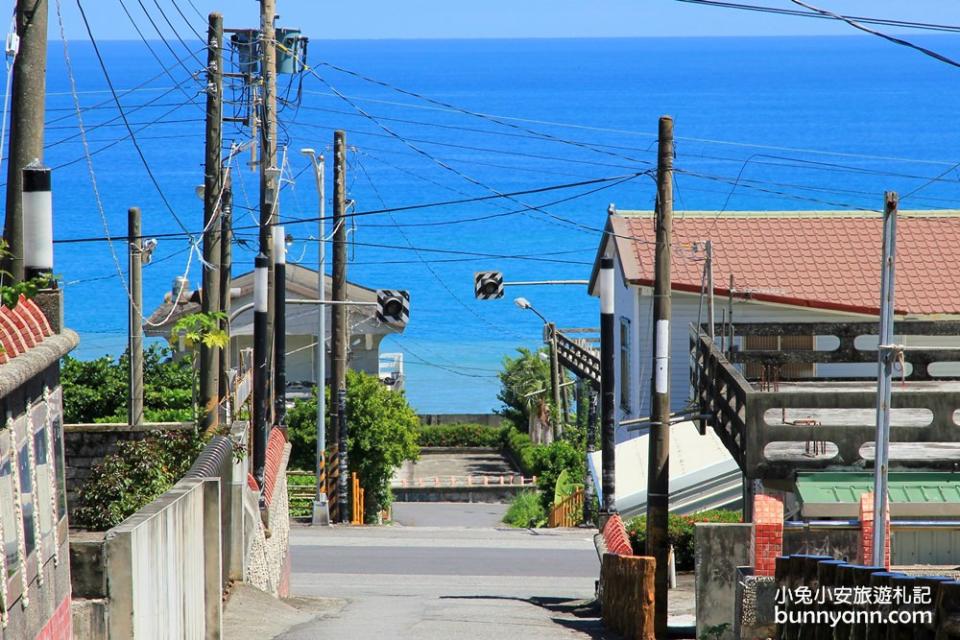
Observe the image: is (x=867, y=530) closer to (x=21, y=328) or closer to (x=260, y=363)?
(x=21, y=328)

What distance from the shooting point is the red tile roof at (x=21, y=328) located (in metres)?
8.22

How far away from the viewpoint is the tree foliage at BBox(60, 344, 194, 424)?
27438mm

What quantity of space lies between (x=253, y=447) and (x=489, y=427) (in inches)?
1447

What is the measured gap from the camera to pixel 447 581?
24125 mm

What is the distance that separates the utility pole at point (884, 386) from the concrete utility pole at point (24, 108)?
7416mm

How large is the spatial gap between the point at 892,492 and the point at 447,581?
9.96m

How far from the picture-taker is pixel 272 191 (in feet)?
85.2

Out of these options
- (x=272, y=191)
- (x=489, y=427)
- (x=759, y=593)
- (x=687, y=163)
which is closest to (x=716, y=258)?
(x=272, y=191)

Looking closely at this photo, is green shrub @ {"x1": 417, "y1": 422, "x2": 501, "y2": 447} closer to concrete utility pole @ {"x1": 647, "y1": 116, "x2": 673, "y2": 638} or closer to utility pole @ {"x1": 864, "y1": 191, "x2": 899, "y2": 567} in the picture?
concrete utility pole @ {"x1": 647, "y1": 116, "x2": 673, "y2": 638}

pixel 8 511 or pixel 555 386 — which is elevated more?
pixel 8 511

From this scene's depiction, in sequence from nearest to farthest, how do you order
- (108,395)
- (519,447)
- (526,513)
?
(108,395) < (526,513) < (519,447)

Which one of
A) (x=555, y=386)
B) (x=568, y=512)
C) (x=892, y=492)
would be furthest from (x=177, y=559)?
(x=555, y=386)

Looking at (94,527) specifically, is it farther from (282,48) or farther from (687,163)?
(687,163)

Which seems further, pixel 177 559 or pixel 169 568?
pixel 177 559
